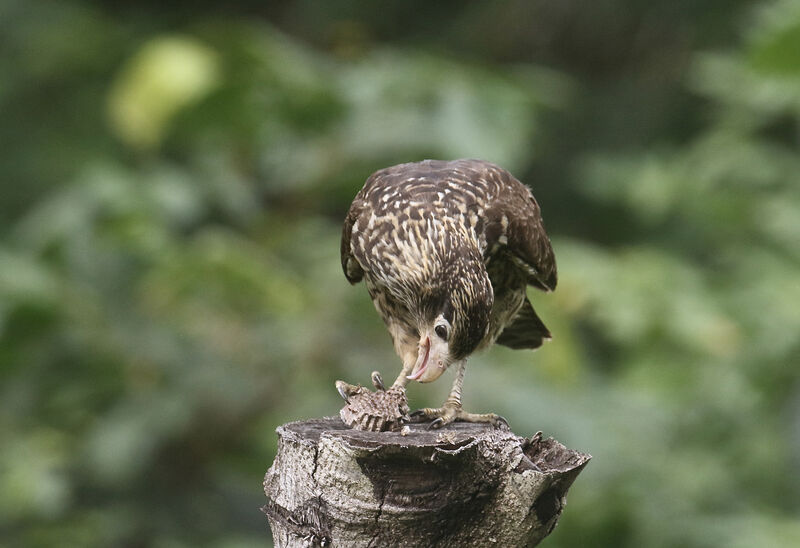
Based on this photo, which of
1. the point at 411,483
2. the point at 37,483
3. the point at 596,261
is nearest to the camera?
the point at 411,483

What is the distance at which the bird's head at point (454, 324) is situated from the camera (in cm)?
270

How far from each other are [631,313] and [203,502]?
2.15 m

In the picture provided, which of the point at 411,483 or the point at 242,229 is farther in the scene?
the point at 242,229

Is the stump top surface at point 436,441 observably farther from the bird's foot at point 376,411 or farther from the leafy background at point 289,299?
the leafy background at point 289,299

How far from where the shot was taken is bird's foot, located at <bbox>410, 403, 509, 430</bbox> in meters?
2.76

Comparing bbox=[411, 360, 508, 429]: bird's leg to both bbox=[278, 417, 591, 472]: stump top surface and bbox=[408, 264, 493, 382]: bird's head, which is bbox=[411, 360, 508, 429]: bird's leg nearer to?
bbox=[408, 264, 493, 382]: bird's head

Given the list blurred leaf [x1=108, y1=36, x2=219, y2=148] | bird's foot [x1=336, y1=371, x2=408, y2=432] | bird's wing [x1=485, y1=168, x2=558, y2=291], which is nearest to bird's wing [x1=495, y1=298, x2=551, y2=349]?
bird's wing [x1=485, y1=168, x2=558, y2=291]


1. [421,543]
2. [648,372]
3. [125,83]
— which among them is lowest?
[421,543]

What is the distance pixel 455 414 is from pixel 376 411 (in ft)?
2.08

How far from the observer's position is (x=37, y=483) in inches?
183

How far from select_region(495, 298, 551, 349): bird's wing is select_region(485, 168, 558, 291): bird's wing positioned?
189 mm

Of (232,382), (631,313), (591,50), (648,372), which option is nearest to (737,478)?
(648,372)

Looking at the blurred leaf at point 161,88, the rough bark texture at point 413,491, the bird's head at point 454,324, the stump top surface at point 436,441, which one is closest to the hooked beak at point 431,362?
the bird's head at point 454,324

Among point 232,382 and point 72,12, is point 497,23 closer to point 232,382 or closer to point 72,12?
point 72,12
